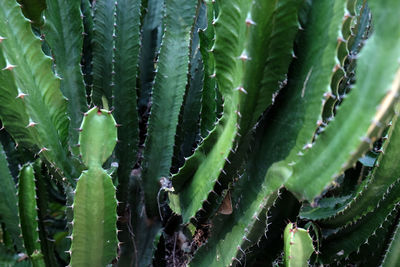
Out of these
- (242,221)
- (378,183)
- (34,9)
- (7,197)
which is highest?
(34,9)

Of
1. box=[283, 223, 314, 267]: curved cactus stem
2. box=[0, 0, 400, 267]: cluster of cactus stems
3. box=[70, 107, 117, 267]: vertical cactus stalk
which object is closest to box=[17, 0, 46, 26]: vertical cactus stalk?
box=[0, 0, 400, 267]: cluster of cactus stems

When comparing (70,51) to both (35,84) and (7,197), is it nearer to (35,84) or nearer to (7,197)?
(35,84)

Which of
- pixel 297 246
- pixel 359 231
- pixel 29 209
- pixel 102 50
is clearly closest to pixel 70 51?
pixel 102 50

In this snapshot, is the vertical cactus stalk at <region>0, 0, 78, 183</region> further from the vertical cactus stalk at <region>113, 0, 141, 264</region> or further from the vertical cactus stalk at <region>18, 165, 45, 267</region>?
the vertical cactus stalk at <region>113, 0, 141, 264</region>

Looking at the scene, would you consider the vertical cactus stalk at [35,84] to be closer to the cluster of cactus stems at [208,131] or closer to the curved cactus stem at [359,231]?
the cluster of cactus stems at [208,131]

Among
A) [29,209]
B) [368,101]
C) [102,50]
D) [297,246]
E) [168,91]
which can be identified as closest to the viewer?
[368,101]

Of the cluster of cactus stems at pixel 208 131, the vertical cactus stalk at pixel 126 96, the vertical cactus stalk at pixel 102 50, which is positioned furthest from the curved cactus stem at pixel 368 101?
the vertical cactus stalk at pixel 102 50

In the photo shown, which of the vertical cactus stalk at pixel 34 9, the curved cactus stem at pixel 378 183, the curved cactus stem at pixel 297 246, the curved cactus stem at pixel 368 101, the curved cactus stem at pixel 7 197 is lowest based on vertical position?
the curved cactus stem at pixel 7 197

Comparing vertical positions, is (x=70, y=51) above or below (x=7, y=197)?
above
